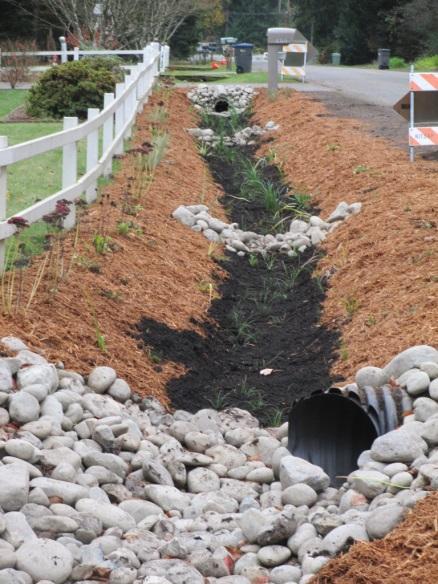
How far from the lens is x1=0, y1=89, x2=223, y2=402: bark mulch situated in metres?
7.48

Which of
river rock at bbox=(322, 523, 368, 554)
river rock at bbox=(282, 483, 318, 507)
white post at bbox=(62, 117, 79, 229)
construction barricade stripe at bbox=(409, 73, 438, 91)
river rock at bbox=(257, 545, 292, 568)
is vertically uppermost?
construction barricade stripe at bbox=(409, 73, 438, 91)

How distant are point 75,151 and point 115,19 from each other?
27.0 metres

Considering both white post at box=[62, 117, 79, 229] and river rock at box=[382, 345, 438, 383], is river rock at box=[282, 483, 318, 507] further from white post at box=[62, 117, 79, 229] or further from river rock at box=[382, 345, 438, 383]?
white post at box=[62, 117, 79, 229]

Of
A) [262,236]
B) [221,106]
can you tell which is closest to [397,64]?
[221,106]

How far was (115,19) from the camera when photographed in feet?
118

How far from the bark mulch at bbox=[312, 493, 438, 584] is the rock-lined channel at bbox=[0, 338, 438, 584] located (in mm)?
152

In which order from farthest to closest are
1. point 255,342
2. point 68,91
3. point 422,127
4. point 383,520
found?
point 68,91 < point 422,127 < point 255,342 < point 383,520

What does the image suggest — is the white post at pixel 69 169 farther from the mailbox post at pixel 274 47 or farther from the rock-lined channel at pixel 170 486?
the mailbox post at pixel 274 47

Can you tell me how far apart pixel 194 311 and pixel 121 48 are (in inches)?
1164

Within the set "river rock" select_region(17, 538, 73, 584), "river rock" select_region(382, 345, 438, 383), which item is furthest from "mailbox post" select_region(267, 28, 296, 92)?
"river rock" select_region(17, 538, 73, 584)

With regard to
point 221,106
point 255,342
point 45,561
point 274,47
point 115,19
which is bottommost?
point 255,342

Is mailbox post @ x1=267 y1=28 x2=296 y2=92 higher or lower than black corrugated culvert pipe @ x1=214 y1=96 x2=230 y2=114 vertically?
higher

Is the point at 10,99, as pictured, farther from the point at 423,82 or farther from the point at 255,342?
the point at 255,342

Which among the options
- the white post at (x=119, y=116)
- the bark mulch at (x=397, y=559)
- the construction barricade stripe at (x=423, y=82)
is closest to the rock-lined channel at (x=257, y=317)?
the white post at (x=119, y=116)
